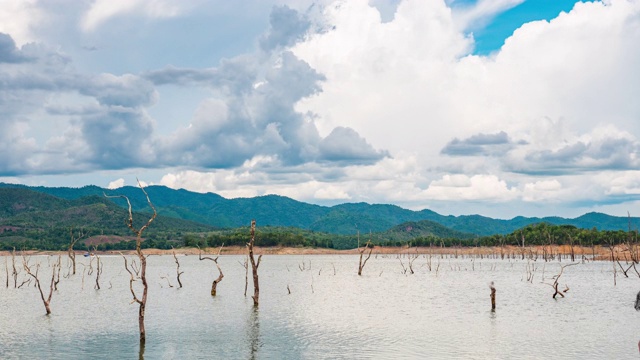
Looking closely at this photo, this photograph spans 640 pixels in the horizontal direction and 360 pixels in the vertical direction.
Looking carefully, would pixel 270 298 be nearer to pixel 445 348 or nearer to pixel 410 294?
pixel 410 294

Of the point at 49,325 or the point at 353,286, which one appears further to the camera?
the point at 353,286

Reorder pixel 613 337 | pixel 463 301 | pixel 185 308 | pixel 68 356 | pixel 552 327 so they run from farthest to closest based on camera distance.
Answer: pixel 463 301
pixel 185 308
pixel 552 327
pixel 613 337
pixel 68 356

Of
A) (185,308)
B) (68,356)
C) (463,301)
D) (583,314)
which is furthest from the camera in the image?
(463,301)

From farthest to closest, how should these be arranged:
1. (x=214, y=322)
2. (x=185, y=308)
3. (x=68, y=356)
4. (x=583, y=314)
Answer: (x=185, y=308), (x=583, y=314), (x=214, y=322), (x=68, y=356)

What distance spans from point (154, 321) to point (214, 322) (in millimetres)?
5401

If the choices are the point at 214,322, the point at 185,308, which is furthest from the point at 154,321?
the point at 185,308

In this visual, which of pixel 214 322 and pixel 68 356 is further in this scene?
Result: pixel 214 322

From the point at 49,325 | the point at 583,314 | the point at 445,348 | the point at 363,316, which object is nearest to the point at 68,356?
the point at 49,325

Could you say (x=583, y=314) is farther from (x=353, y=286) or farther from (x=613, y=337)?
(x=353, y=286)

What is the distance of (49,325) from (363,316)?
27413mm

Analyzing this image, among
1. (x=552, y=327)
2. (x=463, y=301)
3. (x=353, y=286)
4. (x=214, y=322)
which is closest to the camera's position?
(x=552, y=327)

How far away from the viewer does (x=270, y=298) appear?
7581cm

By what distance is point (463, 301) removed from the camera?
69250 mm

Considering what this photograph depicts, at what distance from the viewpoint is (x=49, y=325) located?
51.5m
